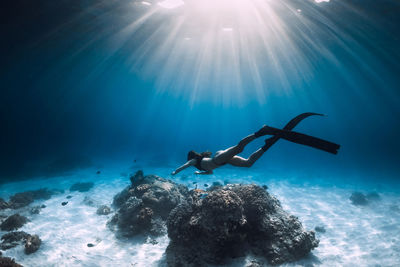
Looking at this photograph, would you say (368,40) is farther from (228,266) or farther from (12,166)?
(12,166)

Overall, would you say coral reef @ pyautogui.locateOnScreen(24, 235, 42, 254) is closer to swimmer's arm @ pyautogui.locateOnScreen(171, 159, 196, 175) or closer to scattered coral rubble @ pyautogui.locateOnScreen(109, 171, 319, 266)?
scattered coral rubble @ pyautogui.locateOnScreen(109, 171, 319, 266)

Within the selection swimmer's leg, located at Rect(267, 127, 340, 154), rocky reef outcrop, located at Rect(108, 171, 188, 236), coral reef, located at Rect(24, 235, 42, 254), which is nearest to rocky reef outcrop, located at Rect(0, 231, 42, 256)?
coral reef, located at Rect(24, 235, 42, 254)

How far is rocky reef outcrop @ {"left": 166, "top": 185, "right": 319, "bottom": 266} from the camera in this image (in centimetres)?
556

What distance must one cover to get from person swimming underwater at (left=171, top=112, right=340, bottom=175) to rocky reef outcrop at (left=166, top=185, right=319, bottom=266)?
1283 mm

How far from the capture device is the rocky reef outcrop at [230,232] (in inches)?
219

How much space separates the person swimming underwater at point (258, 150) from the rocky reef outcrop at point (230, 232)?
4.21ft

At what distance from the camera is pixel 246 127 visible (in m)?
→ 162

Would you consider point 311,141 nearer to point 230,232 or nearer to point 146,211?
point 230,232

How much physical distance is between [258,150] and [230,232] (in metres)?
2.73

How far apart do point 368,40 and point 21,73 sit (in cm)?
4524

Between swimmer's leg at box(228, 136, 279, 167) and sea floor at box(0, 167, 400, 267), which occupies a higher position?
swimmer's leg at box(228, 136, 279, 167)

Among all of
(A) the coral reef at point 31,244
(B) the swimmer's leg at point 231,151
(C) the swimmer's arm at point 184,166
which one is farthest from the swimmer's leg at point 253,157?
(A) the coral reef at point 31,244

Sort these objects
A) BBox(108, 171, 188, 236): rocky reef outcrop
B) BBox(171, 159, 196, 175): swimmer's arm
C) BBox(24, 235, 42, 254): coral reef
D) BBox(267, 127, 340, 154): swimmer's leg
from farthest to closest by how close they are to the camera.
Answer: BBox(108, 171, 188, 236): rocky reef outcrop < BBox(24, 235, 42, 254): coral reef < BBox(171, 159, 196, 175): swimmer's arm < BBox(267, 127, 340, 154): swimmer's leg

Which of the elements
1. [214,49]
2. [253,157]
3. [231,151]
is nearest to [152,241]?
[231,151]
